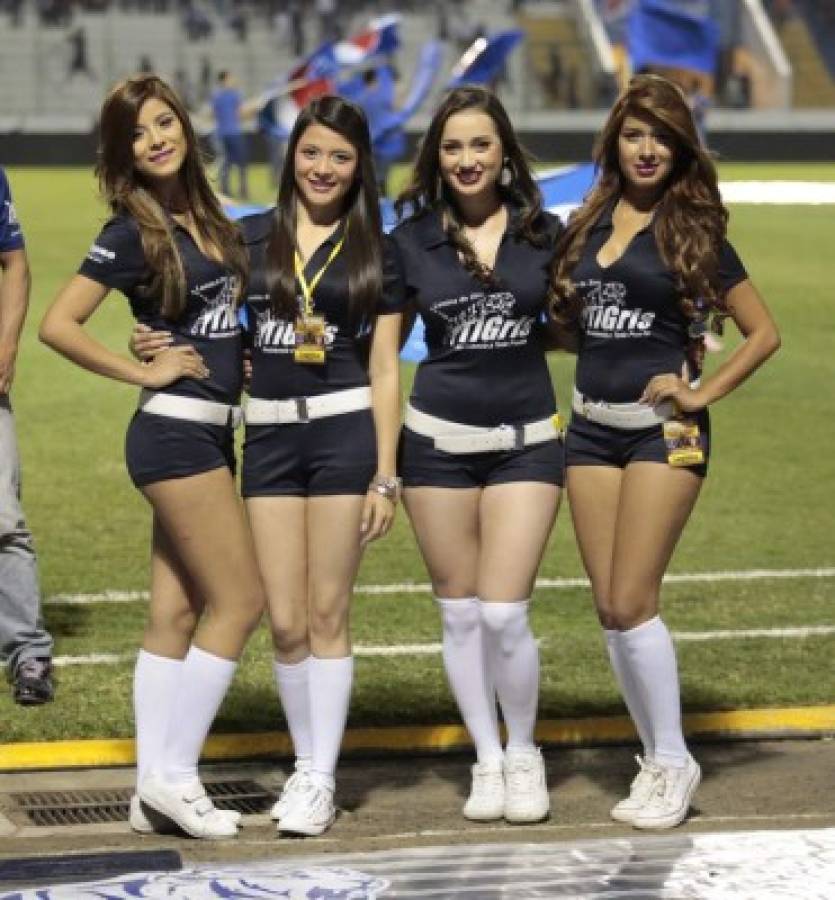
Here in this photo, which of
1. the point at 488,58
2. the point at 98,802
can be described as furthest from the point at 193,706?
the point at 488,58

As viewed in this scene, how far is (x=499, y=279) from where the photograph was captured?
6.43 meters

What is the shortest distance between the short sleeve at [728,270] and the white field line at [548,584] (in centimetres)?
375

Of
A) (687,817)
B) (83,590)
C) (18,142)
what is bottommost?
(18,142)

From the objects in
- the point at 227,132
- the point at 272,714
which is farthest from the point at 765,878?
the point at 227,132

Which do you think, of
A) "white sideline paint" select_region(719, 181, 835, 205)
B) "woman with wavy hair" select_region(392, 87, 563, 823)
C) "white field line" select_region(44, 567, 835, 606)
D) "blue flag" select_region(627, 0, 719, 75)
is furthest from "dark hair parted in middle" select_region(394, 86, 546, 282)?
"white sideline paint" select_region(719, 181, 835, 205)

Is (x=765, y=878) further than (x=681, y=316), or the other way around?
(x=681, y=316)

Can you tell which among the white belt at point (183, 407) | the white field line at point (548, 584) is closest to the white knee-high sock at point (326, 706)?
the white belt at point (183, 407)

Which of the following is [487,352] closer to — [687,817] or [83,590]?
[687,817]

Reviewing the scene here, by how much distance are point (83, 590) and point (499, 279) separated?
13.6 feet

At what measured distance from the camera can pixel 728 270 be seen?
21.2ft

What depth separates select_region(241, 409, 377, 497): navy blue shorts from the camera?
634cm

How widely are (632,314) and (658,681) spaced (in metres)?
1.05

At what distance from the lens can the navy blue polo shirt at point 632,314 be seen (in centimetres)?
641

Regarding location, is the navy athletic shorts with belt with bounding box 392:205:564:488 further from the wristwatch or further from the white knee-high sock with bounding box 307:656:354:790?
the white knee-high sock with bounding box 307:656:354:790
